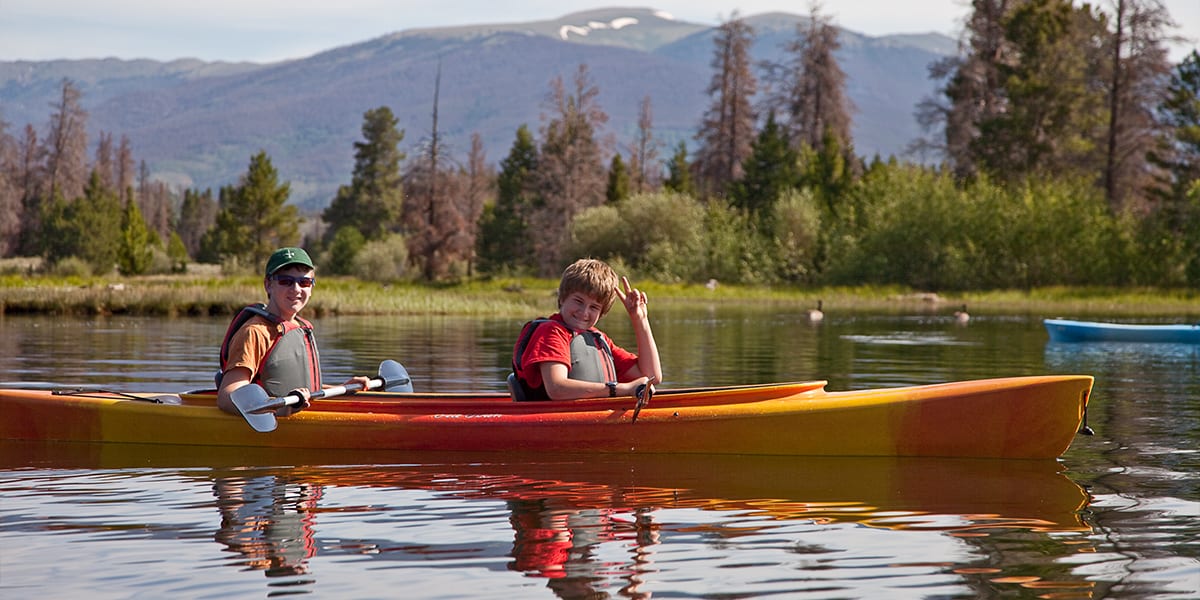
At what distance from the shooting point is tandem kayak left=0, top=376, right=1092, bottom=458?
9.15m

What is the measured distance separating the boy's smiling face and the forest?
1662 inches

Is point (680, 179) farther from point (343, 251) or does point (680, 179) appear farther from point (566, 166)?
point (343, 251)

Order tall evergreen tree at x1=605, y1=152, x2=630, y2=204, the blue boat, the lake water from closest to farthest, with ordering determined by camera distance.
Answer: the lake water, the blue boat, tall evergreen tree at x1=605, y1=152, x2=630, y2=204

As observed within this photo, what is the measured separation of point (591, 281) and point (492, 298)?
116 ft

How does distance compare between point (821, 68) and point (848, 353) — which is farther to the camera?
point (821, 68)

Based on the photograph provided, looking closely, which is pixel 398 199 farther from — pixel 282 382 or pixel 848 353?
pixel 282 382

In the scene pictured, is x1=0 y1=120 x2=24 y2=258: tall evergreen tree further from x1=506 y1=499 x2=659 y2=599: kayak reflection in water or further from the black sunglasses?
x1=506 y1=499 x2=659 y2=599: kayak reflection in water

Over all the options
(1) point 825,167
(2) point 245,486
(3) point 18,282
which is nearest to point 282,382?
(2) point 245,486

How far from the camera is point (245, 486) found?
27.8 ft

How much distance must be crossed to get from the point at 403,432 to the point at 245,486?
4.48 ft

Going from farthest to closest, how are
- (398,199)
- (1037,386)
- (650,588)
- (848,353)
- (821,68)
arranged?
(398,199) → (821,68) → (848,353) → (1037,386) → (650,588)

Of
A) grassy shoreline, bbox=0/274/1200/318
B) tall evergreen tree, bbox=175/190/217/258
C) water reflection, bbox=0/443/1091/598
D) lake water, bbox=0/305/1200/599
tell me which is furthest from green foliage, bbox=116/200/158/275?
tall evergreen tree, bbox=175/190/217/258

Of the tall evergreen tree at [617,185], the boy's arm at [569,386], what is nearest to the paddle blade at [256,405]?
the boy's arm at [569,386]

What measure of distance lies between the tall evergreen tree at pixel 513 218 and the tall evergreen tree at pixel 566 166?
134 centimetres
